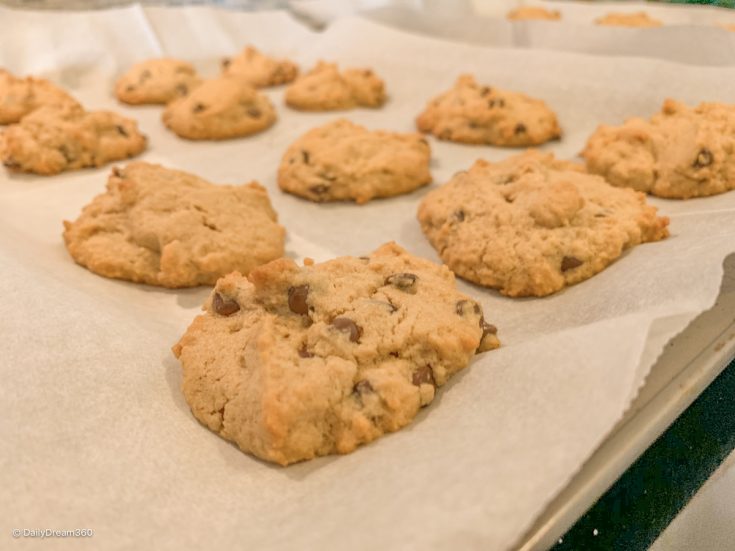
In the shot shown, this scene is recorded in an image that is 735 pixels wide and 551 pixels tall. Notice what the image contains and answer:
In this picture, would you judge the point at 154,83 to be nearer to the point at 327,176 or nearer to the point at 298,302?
the point at 327,176

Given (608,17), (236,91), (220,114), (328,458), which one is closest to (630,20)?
(608,17)

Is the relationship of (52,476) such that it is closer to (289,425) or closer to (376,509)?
(289,425)

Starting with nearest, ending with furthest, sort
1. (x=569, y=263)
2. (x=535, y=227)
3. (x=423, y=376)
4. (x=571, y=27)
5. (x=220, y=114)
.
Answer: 1. (x=423, y=376)
2. (x=569, y=263)
3. (x=535, y=227)
4. (x=220, y=114)
5. (x=571, y=27)

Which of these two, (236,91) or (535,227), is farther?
(236,91)

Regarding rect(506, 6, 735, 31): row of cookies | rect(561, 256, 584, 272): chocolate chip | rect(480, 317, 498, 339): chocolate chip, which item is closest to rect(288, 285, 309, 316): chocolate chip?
rect(480, 317, 498, 339): chocolate chip

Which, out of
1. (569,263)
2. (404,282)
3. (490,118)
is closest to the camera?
(404,282)

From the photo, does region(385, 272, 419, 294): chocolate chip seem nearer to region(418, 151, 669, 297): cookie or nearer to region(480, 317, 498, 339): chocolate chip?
region(480, 317, 498, 339): chocolate chip
